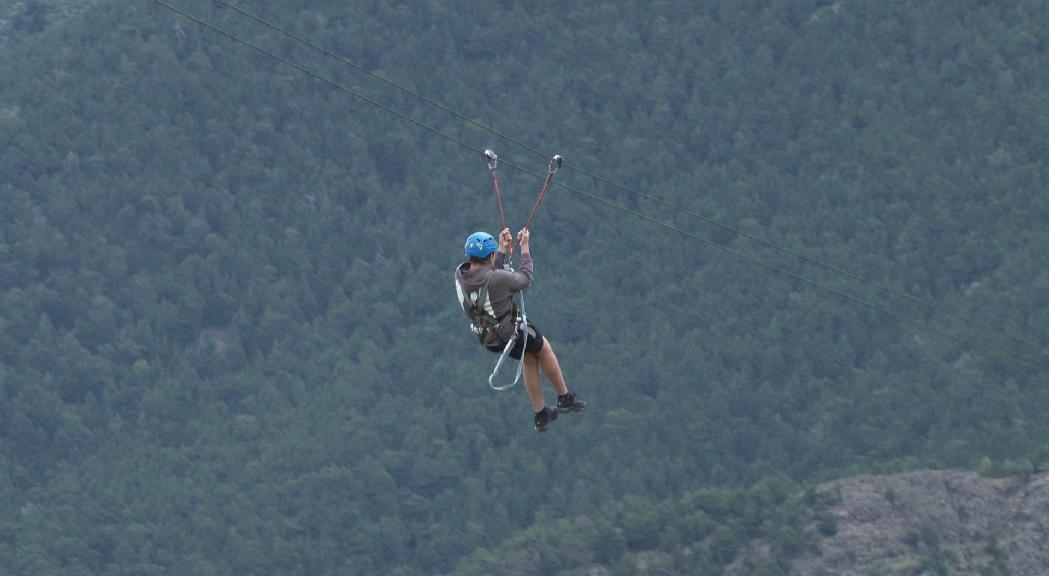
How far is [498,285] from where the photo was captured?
14758mm

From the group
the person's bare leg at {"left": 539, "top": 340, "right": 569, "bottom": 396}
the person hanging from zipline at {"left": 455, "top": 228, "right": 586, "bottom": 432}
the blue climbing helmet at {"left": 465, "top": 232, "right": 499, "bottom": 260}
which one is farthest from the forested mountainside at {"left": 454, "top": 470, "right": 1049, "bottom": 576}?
the blue climbing helmet at {"left": 465, "top": 232, "right": 499, "bottom": 260}

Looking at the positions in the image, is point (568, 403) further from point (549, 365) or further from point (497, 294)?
point (497, 294)

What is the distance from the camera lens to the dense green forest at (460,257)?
1907 inches

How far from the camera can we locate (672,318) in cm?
5241

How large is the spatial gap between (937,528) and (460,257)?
17.2 m

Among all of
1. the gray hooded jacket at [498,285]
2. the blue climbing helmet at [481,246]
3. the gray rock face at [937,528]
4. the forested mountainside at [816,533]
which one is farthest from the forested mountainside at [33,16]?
the blue climbing helmet at [481,246]

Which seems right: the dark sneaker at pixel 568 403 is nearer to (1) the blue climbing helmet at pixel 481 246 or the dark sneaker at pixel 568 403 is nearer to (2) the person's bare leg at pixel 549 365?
(2) the person's bare leg at pixel 549 365

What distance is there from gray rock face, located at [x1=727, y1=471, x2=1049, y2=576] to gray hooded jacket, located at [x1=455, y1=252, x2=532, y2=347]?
94.9 ft

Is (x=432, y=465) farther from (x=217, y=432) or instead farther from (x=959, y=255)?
(x=959, y=255)

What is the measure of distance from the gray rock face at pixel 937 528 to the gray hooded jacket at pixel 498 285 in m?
28.9

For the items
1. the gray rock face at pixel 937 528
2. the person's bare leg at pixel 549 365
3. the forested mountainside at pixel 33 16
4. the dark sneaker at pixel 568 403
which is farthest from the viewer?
the forested mountainside at pixel 33 16

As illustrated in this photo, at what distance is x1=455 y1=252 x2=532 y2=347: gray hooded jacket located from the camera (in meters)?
14.7

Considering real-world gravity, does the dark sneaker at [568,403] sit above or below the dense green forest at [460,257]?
below

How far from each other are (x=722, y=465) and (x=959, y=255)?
912 cm
